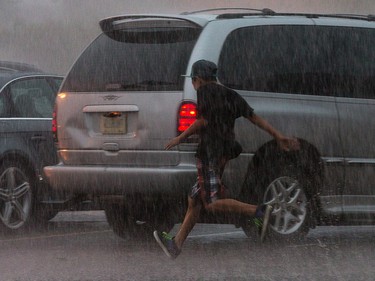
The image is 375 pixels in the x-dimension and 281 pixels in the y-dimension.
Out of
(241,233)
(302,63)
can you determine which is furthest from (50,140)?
(302,63)

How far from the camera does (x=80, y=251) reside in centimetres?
970

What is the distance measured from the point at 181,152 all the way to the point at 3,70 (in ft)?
11.3

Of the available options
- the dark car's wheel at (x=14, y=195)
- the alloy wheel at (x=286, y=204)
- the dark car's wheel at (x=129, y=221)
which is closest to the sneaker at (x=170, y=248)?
the alloy wheel at (x=286, y=204)

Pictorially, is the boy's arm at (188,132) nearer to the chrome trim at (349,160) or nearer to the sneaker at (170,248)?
the sneaker at (170,248)

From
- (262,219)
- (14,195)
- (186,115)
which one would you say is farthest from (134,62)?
(14,195)

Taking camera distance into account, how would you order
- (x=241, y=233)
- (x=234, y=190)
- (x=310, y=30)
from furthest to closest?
(x=241, y=233)
(x=310, y=30)
(x=234, y=190)

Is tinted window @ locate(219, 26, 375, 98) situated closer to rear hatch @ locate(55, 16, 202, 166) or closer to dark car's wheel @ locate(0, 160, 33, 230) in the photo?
rear hatch @ locate(55, 16, 202, 166)

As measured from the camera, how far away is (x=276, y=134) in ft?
29.1

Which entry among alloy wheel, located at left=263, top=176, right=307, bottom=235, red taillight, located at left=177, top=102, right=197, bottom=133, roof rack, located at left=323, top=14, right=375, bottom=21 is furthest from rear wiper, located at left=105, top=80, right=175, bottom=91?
roof rack, located at left=323, top=14, right=375, bottom=21

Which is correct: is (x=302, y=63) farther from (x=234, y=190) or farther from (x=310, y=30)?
(x=234, y=190)

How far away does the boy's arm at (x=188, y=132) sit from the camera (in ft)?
28.3

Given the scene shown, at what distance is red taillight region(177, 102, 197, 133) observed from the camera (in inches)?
360

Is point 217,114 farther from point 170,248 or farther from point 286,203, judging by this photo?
point 286,203

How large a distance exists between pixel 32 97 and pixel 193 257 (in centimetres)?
326
